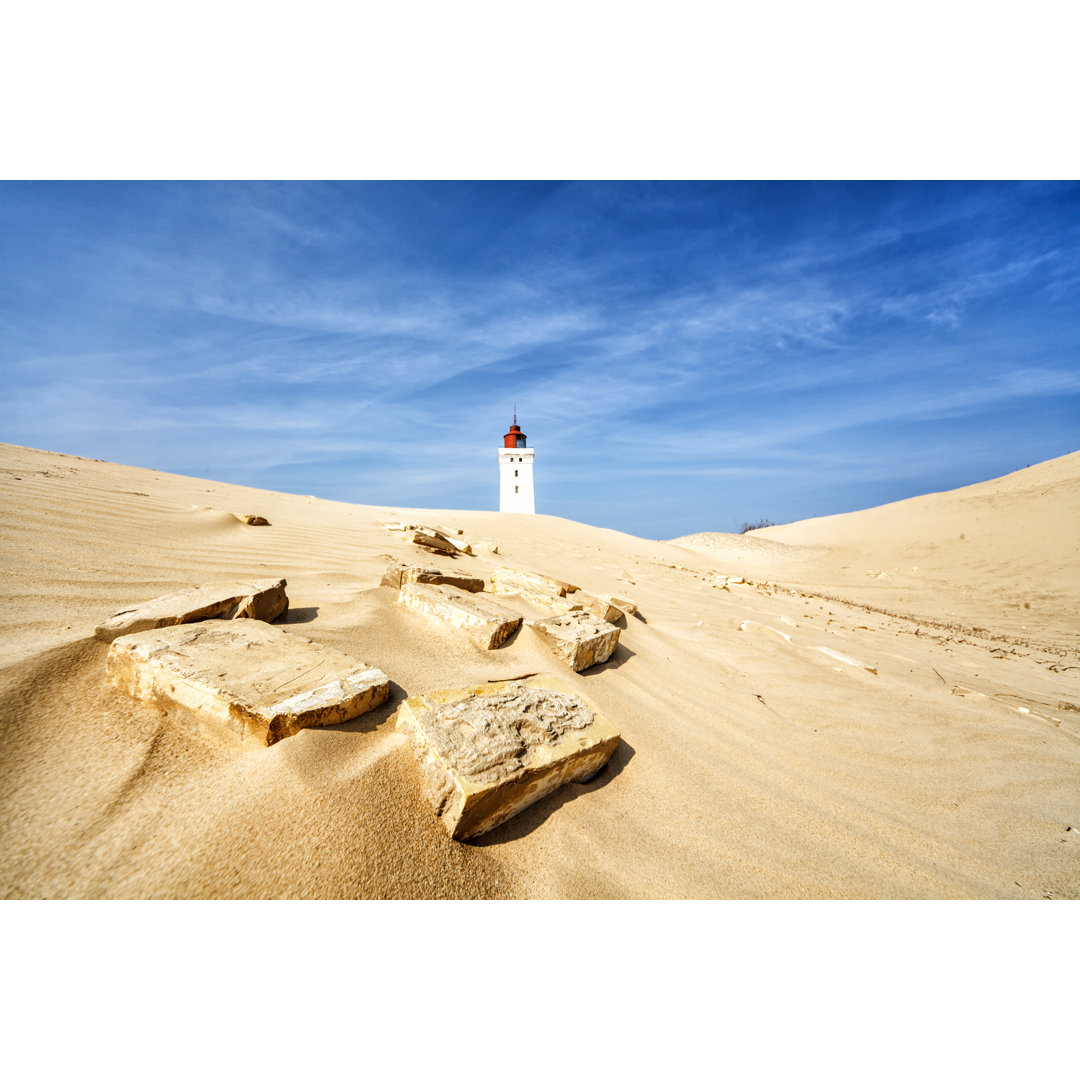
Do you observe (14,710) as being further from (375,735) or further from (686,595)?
(686,595)

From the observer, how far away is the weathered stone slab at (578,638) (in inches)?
91.7

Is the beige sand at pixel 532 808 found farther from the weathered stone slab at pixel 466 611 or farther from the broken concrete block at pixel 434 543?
the broken concrete block at pixel 434 543

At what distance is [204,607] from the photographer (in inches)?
72.8

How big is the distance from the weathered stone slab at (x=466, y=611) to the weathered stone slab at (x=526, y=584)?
1.72 feet

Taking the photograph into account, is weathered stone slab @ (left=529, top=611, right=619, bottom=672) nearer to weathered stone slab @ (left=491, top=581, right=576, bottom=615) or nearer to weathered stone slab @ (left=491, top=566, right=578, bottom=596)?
weathered stone slab @ (left=491, top=581, right=576, bottom=615)

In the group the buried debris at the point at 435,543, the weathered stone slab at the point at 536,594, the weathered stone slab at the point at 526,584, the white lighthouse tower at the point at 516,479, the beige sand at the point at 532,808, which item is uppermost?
the white lighthouse tower at the point at 516,479

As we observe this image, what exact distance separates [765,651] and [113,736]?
3.50 meters

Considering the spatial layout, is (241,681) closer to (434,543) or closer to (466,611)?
(466,611)

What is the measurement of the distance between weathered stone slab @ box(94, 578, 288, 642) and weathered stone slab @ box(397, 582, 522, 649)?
2.08ft

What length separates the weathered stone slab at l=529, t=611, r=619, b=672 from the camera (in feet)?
7.64

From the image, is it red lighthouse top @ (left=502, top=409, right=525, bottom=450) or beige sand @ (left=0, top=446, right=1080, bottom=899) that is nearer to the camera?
beige sand @ (left=0, top=446, right=1080, bottom=899)

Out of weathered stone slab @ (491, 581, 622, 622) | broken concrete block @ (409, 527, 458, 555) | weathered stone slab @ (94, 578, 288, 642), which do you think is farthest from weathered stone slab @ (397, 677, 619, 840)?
broken concrete block @ (409, 527, 458, 555)

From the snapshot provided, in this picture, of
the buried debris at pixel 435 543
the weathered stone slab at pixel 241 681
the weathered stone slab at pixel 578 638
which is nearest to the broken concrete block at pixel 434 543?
the buried debris at pixel 435 543
